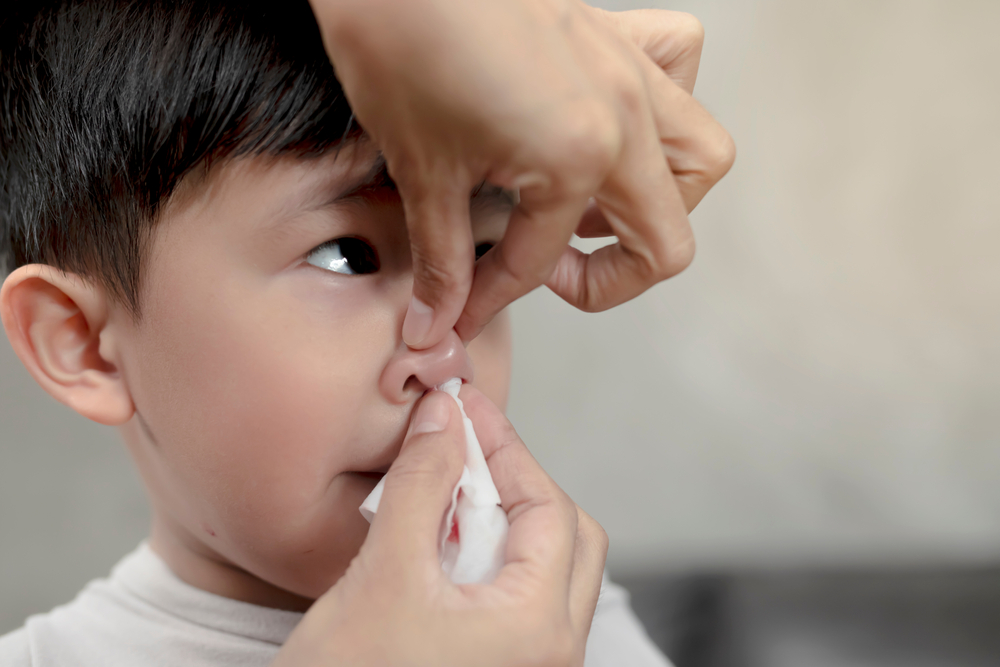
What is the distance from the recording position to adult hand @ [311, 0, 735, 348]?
40cm

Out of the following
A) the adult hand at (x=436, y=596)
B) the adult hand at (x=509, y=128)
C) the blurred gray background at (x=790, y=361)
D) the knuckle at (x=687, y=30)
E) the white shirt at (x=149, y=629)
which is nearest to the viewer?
the adult hand at (x=509, y=128)

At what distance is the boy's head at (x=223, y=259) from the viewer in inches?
24.6

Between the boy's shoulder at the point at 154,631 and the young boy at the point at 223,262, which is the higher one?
the young boy at the point at 223,262

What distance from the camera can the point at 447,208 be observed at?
0.48 metres

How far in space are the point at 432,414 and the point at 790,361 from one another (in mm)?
1381

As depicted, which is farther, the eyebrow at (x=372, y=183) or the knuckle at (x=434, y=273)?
the eyebrow at (x=372, y=183)

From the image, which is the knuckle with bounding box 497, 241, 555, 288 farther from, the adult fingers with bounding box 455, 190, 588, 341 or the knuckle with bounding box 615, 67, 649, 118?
the knuckle with bounding box 615, 67, 649, 118

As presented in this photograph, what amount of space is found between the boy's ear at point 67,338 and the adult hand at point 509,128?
0.35 meters

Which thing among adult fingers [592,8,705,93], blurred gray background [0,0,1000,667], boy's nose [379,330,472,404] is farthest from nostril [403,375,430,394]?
blurred gray background [0,0,1000,667]

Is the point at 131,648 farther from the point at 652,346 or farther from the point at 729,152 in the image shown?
the point at 652,346

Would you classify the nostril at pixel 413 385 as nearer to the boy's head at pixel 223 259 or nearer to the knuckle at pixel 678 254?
the boy's head at pixel 223 259

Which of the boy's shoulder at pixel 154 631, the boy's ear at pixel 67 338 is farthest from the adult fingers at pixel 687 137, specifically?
the boy's shoulder at pixel 154 631

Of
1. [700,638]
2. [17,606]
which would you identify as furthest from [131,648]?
[17,606]

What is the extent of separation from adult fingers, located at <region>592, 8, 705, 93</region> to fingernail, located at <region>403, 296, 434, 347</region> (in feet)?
1.05
